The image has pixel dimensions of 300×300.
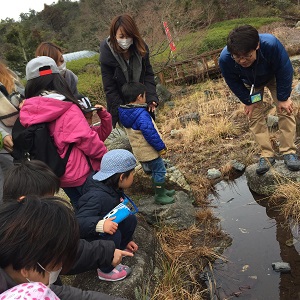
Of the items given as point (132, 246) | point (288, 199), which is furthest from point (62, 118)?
point (288, 199)

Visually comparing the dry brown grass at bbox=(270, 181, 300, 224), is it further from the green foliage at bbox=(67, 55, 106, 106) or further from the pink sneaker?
the green foliage at bbox=(67, 55, 106, 106)

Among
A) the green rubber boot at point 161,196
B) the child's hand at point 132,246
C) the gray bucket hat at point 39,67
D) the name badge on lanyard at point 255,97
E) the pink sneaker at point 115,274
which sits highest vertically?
the gray bucket hat at point 39,67

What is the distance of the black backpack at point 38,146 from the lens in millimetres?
2412

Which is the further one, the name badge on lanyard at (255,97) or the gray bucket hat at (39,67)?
the name badge on lanyard at (255,97)

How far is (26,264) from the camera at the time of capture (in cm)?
129

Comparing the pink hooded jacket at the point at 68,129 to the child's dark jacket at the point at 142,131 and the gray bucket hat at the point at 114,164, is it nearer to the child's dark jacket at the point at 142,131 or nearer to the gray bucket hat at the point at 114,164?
the gray bucket hat at the point at 114,164

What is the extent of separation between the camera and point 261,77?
134 inches

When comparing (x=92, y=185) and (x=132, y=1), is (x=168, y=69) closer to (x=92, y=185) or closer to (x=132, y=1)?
(x=132, y=1)

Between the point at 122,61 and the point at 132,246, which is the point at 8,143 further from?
the point at 122,61

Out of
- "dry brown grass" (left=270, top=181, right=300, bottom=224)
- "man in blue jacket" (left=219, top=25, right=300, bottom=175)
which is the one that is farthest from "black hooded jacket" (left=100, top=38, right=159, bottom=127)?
"dry brown grass" (left=270, top=181, right=300, bottom=224)

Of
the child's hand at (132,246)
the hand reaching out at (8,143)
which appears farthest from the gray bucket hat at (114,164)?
the hand reaching out at (8,143)

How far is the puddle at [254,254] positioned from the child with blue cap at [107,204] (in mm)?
793

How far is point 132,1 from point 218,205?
889cm

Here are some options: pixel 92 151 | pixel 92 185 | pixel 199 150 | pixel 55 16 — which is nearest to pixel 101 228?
pixel 92 185
